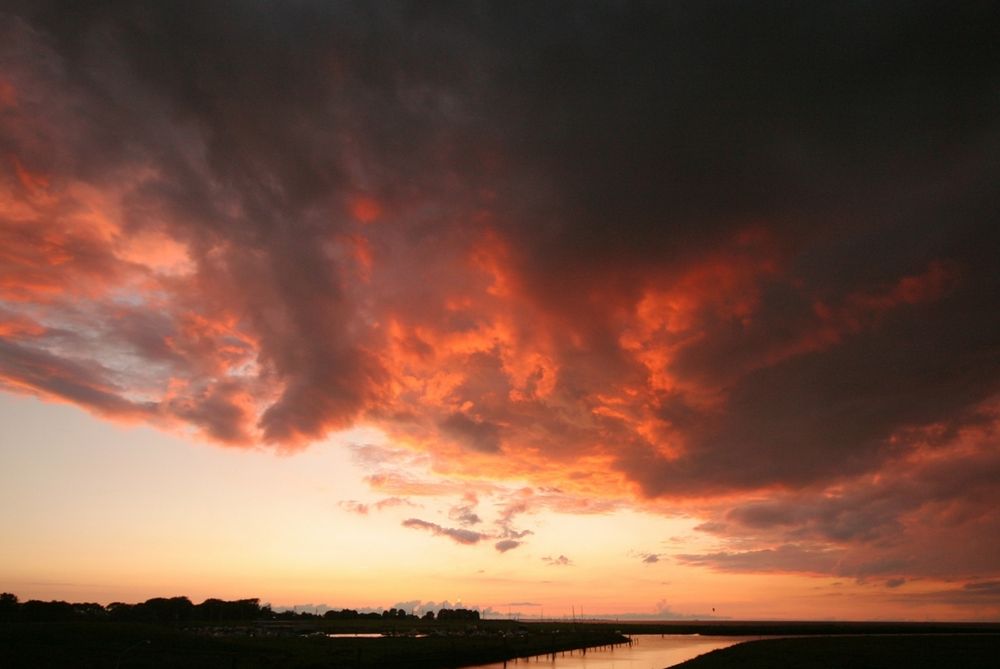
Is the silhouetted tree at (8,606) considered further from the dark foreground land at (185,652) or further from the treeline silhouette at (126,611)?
the dark foreground land at (185,652)

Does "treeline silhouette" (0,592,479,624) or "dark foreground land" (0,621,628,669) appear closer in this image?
"dark foreground land" (0,621,628,669)

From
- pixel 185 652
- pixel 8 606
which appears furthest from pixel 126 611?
pixel 185 652

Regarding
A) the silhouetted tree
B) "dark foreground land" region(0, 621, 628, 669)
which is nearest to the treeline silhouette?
the silhouetted tree

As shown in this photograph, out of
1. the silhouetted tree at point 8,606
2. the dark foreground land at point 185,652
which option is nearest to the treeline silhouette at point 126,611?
the silhouetted tree at point 8,606

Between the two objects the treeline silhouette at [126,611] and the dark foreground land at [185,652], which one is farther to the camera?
the treeline silhouette at [126,611]

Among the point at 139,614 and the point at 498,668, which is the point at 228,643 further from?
the point at 139,614

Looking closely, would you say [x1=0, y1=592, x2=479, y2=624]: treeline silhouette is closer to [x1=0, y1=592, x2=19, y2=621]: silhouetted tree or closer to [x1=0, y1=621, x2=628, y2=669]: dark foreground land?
[x1=0, y1=592, x2=19, y2=621]: silhouetted tree

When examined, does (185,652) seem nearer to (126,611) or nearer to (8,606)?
(8,606)

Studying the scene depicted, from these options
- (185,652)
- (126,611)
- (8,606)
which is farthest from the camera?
(126,611)

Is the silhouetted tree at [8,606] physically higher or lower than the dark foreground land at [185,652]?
higher

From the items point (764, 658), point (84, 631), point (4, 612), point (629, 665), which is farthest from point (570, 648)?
point (4, 612)

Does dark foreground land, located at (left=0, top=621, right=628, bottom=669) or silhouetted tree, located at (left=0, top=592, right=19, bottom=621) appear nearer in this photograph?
dark foreground land, located at (left=0, top=621, right=628, bottom=669)

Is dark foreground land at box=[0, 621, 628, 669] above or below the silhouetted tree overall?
below

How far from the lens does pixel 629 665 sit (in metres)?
87.3
